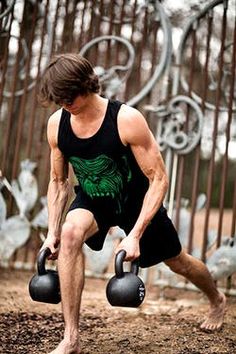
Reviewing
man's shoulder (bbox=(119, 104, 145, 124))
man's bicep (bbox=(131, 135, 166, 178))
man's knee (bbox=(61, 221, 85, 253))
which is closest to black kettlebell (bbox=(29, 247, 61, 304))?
man's knee (bbox=(61, 221, 85, 253))

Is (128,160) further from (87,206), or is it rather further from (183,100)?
(183,100)

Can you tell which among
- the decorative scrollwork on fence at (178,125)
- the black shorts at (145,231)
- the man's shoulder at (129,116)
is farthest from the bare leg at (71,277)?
the decorative scrollwork on fence at (178,125)

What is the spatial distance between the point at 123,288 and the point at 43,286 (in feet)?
1.29

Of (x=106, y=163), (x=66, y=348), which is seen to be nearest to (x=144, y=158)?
(x=106, y=163)

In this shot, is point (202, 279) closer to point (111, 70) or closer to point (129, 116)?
point (129, 116)

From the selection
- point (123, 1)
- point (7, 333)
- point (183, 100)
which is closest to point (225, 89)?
point (183, 100)

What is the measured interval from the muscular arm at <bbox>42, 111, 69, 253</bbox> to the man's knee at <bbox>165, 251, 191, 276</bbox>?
27.5 inches

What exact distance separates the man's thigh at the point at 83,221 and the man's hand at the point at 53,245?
132 mm

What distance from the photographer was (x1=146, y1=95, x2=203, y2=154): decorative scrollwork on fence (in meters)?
4.36

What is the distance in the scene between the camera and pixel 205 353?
104 inches

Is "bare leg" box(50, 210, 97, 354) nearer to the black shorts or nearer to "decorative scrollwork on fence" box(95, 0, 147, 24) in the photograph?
the black shorts

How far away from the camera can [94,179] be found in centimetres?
259

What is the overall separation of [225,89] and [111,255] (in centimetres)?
179

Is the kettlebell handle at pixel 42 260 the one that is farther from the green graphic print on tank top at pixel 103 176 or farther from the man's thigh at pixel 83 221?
the green graphic print on tank top at pixel 103 176
